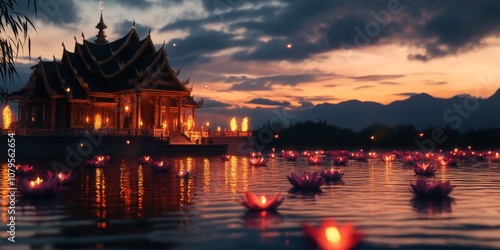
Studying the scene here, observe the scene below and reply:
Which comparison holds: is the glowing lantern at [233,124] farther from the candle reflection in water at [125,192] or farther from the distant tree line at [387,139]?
the candle reflection in water at [125,192]

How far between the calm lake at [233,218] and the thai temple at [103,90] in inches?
1428

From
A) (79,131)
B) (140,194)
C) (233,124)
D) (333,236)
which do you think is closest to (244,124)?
(233,124)

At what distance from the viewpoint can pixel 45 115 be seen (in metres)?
53.2

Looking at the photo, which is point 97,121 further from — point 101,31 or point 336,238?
point 336,238

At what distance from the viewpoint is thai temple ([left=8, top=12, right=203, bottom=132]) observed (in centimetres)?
5134

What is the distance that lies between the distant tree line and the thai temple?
24.0 m

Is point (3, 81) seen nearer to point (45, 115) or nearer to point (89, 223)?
point (89, 223)

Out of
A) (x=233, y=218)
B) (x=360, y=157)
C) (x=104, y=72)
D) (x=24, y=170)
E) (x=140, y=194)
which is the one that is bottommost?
(x=233, y=218)

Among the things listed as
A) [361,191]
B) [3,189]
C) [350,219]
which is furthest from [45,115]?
[350,219]

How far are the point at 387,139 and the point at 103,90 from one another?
44302 mm

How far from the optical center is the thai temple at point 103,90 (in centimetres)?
5134

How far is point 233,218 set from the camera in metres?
9.94

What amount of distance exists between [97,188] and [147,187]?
1354 mm

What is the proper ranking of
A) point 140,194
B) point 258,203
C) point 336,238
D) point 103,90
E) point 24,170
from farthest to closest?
point 103,90, point 24,170, point 140,194, point 258,203, point 336,238
